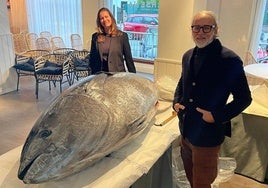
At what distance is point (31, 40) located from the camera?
21.1ft

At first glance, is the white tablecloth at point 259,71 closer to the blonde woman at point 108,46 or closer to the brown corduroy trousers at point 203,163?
the blonde woman at point 108,46

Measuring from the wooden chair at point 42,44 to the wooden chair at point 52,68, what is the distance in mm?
1484

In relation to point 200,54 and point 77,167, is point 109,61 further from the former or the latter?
point 77,167

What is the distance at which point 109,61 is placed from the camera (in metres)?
2.38

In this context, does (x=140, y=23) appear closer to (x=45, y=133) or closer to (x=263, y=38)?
(x=263, y=38)

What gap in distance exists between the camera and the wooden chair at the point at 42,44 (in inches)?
234

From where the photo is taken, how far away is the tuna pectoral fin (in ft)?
4.04

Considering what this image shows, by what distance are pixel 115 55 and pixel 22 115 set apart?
6.61 ft

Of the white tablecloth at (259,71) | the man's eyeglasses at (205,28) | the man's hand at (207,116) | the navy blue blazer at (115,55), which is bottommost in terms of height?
the white tablecloth at (259,71)

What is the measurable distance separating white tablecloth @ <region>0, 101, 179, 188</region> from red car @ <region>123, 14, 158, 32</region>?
475 centimetres

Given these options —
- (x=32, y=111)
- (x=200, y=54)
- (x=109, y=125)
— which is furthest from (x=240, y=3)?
(x=109, y=125)

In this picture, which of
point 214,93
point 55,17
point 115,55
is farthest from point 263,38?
point 55,17

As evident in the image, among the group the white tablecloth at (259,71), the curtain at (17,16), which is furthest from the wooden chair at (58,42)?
the white tablecloth at (259,71)

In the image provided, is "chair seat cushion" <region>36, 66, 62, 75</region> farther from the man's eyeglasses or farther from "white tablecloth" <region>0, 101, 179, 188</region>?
the man's eyeglasses
